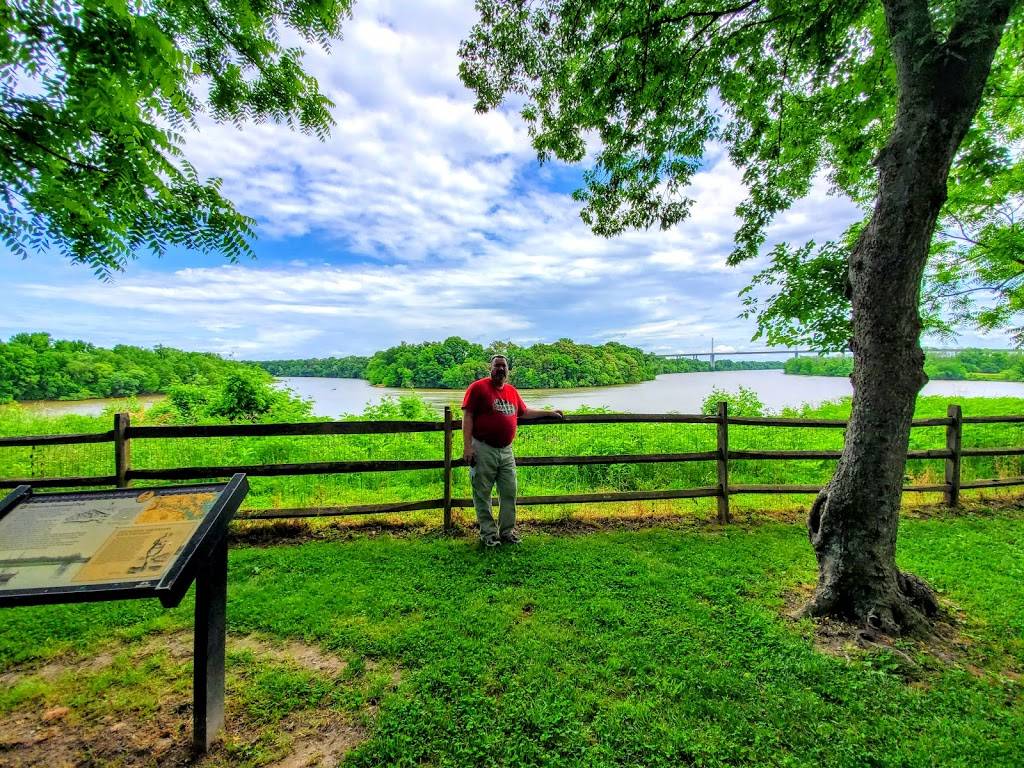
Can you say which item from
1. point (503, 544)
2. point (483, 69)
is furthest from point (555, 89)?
point (503, 544)

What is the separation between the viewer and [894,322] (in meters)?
3.04

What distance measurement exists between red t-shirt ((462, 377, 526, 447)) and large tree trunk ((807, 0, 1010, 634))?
291 centimetres

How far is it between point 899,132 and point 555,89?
3570mm

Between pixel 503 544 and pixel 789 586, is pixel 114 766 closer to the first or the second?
pixel 503 544

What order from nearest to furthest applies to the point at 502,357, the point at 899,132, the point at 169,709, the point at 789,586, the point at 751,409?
the point at 169,709 → the point at 899,132 → the point at 789,586 → the point at 502,357 → the point at 751,409

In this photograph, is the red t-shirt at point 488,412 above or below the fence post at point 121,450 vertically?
above

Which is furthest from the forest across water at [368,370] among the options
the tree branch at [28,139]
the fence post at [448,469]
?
the tree branch at [28,139]

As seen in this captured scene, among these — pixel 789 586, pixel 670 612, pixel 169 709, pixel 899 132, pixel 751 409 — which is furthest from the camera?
pixel 751 409

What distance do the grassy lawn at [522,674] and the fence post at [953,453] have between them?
8.19 feet

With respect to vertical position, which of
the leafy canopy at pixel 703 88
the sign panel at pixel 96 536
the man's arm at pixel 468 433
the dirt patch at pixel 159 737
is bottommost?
the dirt patch at pixel 159 737

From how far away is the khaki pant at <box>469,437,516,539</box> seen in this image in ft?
15.2

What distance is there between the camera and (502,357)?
4684mm

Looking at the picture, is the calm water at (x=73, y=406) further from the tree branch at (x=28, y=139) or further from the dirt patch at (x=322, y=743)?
the dirt patch at (x=322, y=743)

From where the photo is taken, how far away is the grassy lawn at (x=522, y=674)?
2.09 metres
